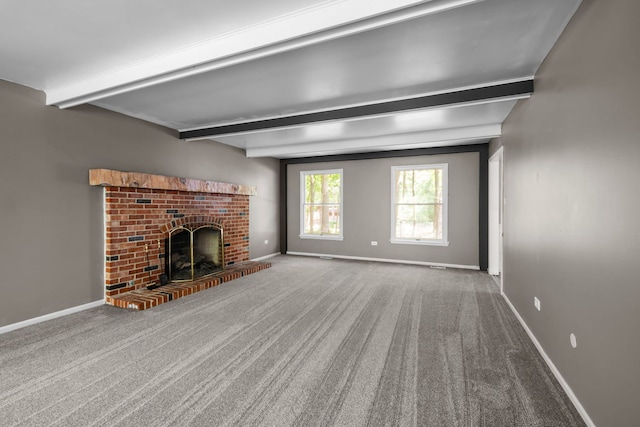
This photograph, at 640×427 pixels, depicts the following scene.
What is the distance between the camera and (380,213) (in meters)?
6.24

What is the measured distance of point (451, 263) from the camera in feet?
18.6

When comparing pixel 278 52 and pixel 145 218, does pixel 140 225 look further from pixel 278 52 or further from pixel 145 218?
pixel 278 52

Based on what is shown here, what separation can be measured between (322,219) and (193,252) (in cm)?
319

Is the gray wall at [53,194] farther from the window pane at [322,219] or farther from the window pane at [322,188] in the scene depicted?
the window pane at [322,219]

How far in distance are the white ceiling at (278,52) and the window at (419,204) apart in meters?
2.21

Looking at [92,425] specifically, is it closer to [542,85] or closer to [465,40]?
[465,40]

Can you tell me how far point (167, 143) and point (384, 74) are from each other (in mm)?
3385

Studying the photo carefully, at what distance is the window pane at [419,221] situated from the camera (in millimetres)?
5825

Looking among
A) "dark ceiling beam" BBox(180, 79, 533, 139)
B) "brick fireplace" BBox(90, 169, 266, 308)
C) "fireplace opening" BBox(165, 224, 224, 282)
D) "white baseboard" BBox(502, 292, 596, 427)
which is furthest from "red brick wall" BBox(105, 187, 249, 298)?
"white baseboard" BBox(502, 292, 596, 427)

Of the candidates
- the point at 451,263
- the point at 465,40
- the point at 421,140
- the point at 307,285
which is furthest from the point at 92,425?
the point at 451,263

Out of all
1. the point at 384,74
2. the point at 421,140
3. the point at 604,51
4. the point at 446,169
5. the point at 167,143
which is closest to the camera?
the point at 604,51

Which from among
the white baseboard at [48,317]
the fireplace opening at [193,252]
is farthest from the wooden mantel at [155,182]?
the white baseboard at [48,317]

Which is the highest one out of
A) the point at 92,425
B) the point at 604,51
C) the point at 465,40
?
the point at 465,40

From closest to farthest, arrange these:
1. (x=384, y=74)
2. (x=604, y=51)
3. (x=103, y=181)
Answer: (x=604, y=51)
(x=384, y=74)
(x=103, y=181)
